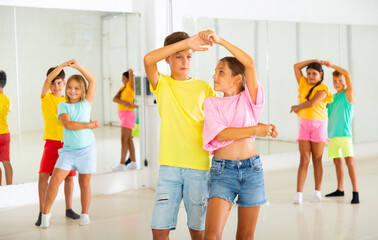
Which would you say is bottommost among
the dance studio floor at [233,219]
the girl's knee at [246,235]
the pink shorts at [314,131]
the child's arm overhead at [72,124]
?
the dance studio floor at [233,219]

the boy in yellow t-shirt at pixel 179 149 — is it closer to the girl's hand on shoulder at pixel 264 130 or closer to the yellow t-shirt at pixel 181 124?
the yellow t-shirt at pixel 181 124

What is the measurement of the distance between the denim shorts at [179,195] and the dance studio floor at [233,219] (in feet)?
3.90

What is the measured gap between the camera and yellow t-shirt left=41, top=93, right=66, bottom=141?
459cm

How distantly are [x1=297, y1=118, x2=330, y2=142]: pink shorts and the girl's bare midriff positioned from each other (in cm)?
234

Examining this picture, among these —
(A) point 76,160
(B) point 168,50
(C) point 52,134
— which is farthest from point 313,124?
(B) point 168,50

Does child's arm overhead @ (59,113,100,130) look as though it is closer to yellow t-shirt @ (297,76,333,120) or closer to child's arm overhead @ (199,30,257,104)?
child's arm overhead @ (199,30,257,104)

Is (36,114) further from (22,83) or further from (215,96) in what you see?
(215,96)

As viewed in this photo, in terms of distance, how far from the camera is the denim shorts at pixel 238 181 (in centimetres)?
Result: 268

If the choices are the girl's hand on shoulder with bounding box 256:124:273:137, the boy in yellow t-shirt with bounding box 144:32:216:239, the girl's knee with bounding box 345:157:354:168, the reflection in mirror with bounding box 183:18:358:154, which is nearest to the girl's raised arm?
the reflection in mirror with bounding box 183:18:358:154

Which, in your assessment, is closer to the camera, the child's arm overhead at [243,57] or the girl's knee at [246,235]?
the child's arm overhead at [243,57]

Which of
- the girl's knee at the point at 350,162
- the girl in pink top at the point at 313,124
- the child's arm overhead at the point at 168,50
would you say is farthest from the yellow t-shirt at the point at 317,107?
the child's arm overhead at the point at 168,50

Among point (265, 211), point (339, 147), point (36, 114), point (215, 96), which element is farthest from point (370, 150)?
point (215, 96)

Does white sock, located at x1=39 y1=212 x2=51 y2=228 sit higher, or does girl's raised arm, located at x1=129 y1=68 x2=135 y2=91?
girl's raised arm, located at x1=129 y1=68 x2=135 y2=91

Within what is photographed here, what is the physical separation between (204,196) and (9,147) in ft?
9.22
